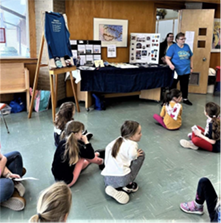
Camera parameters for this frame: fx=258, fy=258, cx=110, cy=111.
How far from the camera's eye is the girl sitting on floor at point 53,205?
45.8 inches

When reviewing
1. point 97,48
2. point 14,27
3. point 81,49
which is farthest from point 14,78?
point 97,48

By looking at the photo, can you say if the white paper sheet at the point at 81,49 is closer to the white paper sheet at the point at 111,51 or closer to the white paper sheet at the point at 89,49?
the white paper sheet at the point at 89,49

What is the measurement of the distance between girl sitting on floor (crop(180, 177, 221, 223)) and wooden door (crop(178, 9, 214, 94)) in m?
5.00

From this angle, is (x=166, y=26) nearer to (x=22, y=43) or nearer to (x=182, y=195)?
(x=22, y=43)

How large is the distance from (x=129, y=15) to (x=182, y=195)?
4.67 metres

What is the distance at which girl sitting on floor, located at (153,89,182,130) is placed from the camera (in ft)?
12.8

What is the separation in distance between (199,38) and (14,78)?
448 cm

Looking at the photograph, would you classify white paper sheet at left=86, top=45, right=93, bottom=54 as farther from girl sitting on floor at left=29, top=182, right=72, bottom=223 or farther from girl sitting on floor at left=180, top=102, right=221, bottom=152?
girl sitting on floor at left=29, top=182, right=72, bottom=223

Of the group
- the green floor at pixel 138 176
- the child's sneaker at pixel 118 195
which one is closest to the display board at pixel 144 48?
the green floor at pixel 138 176

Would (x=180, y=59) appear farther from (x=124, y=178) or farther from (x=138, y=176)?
(x=124, y=178)

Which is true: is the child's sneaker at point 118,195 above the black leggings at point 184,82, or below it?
below

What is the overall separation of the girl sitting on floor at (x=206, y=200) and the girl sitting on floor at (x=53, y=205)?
97 centimetres

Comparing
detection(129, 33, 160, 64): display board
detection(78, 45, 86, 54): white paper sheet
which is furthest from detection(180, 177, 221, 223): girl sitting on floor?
detection(129, 33, 160, 64): display board

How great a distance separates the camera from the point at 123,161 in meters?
2.28
